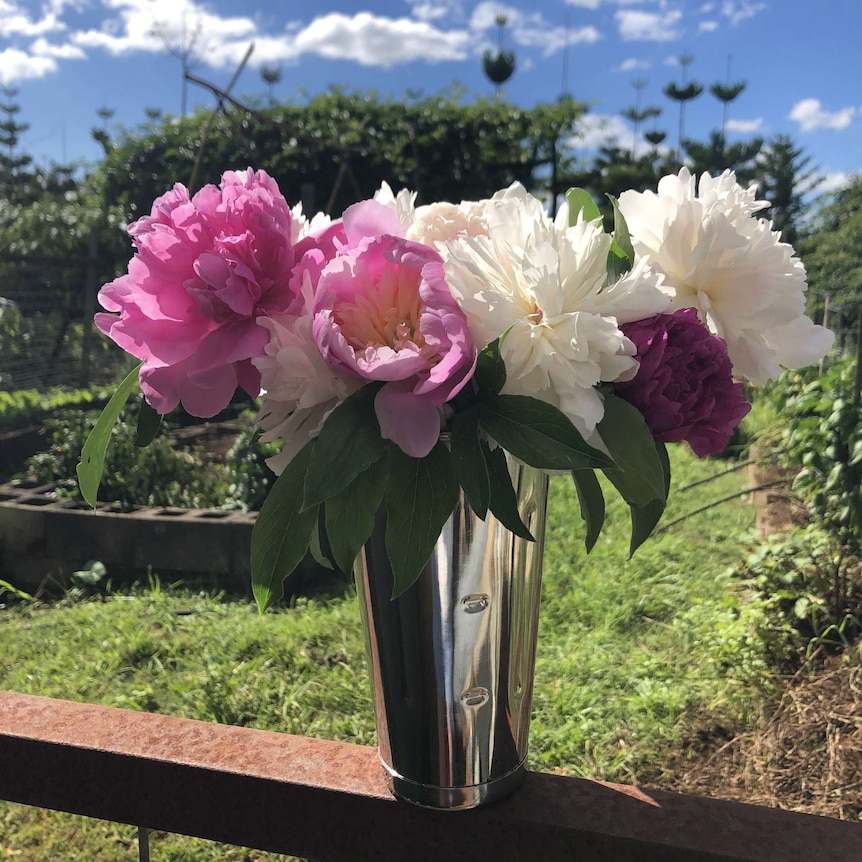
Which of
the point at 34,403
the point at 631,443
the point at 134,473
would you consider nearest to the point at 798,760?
the point at 631,443

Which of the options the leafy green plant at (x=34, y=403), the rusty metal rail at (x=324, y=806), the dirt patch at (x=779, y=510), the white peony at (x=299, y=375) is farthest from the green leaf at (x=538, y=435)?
the leafy green plant at (x=34, y=403)

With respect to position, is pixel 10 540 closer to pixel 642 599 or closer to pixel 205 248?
pixel 642 599

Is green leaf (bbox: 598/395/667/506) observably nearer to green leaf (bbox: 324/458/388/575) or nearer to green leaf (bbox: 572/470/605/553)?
green leaf (bbox: 572/470/605/553)

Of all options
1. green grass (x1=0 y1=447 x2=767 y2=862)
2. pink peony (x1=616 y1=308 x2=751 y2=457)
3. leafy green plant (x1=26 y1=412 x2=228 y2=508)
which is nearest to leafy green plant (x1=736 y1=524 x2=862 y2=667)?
green grass (x1=0 y1=447 x2=767 y2=862)

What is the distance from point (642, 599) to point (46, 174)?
26.5 ft

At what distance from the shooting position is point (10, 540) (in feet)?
10.3

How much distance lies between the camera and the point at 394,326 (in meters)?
0.58

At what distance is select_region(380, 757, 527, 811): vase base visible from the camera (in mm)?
725

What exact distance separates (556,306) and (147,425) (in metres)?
0.36

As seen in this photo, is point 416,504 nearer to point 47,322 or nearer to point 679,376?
point 679,376

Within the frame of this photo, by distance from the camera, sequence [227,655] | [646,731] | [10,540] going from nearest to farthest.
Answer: [646,731] < [227,655] < [10,540]

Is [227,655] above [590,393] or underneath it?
underneath

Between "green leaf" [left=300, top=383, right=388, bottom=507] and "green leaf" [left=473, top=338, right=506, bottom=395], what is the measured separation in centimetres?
8

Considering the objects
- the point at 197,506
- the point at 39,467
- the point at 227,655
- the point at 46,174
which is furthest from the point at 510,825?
the point at 46,174
